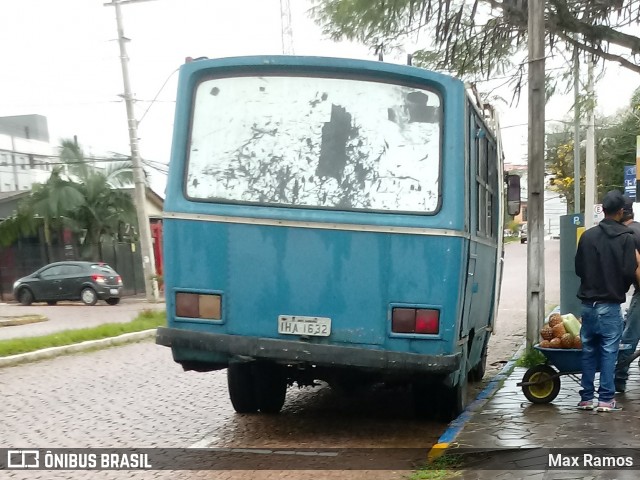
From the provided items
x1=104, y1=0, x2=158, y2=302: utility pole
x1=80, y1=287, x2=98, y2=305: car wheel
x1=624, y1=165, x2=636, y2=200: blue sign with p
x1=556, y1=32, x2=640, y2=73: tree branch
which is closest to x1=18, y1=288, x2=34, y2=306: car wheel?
x1=80, y1=287, x2=98, y2=305: car wheel

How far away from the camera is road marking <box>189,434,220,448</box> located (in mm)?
6709

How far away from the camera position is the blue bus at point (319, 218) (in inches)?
244

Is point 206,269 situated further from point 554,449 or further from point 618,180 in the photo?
point 618,180

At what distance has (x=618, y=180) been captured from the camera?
47188 millimetres

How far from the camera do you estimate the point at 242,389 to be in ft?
25.5

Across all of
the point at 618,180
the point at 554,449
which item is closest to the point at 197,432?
the point at 554,449

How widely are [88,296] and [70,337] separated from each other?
48.6 feet

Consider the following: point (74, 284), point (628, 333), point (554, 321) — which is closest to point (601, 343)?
point (554, 321)

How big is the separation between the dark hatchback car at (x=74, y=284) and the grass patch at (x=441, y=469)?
24031mm

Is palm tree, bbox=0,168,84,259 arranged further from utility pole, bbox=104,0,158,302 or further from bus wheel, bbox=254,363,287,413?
bus wheel, bbox=254,363,287,413

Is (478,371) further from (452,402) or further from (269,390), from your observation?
(269,390)

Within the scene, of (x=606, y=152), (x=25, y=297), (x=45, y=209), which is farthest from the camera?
(x=606, y=152)

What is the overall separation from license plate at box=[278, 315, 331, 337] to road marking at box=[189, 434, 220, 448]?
1195 mm

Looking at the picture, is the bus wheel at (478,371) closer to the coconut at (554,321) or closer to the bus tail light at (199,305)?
the coconut at (554,321)
